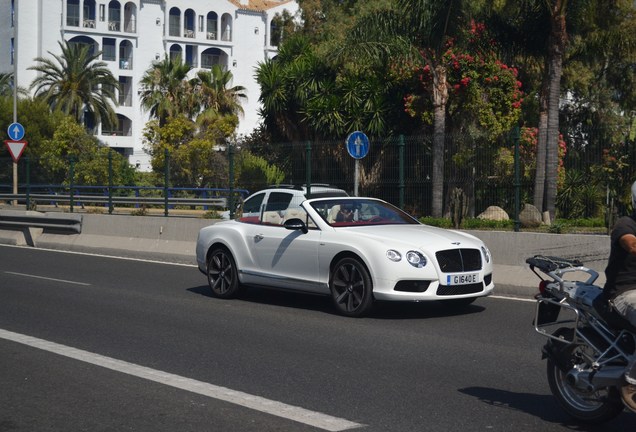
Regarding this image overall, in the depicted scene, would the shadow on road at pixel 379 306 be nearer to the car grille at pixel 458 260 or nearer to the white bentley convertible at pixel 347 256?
the white bentley convertible at pixel 347 256

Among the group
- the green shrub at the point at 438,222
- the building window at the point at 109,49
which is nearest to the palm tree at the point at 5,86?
the building window at the point at 109,49

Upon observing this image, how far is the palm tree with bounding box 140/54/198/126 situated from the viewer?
5800cm

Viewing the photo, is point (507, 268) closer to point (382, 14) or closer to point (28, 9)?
point (382, 14)

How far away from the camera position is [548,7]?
23.8m

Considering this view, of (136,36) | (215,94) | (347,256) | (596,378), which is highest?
(136,36)

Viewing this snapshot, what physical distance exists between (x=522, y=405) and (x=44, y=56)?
66982 mm

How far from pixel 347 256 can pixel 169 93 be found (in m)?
49.2

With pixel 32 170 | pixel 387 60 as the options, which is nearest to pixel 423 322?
pixel 387 60

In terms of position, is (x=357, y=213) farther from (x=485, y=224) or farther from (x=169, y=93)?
(x=169, y=93)

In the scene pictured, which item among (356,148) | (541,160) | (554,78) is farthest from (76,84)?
(356,148)

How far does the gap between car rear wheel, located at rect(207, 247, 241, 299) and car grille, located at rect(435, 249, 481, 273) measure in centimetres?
343

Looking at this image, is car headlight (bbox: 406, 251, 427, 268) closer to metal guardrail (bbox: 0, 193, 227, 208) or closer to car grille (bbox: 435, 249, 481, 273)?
car grille (bbox: 435, 249, 481, 273)

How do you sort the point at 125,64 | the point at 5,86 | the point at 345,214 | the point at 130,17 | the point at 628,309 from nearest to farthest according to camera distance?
1. the point at 628,309
2. the point at 345,214
3. the point at 5,86
4. the point at 125,64
5. the point at 130,17

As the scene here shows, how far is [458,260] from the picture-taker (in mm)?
11211
